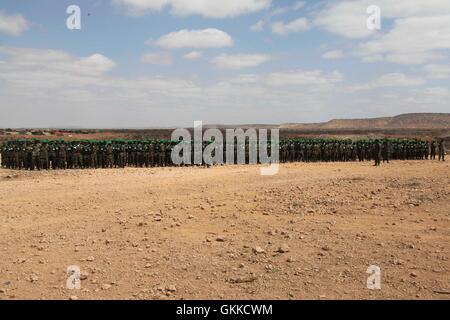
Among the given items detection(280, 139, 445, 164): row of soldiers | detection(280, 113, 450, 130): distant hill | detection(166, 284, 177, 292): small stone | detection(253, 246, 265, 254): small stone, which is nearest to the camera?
detection(166, 284, 177, 292): small stone

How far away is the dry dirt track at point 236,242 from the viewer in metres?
5.43

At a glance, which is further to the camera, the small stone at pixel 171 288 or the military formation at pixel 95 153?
the military formation at pixel 95 153

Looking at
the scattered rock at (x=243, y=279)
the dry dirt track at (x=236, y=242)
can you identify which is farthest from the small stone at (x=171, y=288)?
the scattered rock at (x=243, y=279)

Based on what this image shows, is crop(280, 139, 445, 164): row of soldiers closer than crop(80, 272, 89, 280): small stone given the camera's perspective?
No

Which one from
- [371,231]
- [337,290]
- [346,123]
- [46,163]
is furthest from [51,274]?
[346,123]

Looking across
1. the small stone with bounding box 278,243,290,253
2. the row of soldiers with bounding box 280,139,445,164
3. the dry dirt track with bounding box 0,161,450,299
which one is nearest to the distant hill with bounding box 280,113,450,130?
the row of soldiers with bounding box 280,139,445,164

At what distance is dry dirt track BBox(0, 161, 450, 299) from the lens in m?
5.43

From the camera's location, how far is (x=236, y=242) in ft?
23.0

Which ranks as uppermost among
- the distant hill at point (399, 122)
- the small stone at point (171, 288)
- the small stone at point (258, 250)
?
the distant hill at point (399, 122)

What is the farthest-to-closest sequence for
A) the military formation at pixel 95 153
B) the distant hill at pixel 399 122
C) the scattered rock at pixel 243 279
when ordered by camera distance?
the distant hill at pixel 399 122
the military formation at pixel 95 153
the scattered rock at pixel 243 279

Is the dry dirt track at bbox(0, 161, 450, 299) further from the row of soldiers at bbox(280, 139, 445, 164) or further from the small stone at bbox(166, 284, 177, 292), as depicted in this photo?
the row of soldiers at bbox(280, 139, 445, 164)

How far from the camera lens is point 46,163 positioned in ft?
70.2

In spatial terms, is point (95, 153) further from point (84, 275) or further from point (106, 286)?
point (106, 286)

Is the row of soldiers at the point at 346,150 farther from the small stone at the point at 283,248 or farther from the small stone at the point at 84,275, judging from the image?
the small stone at the point at 84,275
